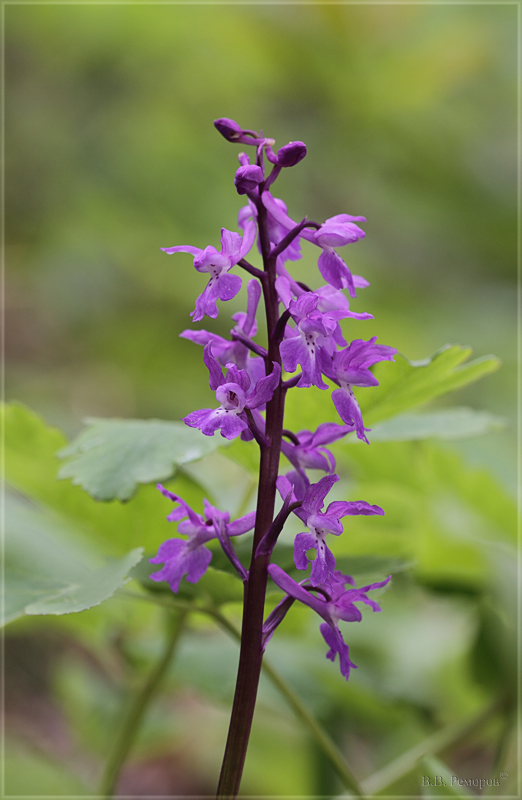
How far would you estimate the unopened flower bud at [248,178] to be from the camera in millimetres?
387

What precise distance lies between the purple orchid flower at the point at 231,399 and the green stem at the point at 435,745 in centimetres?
57

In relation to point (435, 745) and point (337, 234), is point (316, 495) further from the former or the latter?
point (435, 745)

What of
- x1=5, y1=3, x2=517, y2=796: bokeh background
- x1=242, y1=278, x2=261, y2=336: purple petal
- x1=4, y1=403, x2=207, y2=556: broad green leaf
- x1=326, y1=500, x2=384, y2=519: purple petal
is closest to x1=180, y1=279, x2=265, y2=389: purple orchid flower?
x1=242, y1=278, x2=261, y2=336: purple petal

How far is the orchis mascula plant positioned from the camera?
376 mm

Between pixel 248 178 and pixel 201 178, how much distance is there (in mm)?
2693

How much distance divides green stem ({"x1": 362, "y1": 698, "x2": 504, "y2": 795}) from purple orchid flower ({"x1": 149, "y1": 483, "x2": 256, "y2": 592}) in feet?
1.59

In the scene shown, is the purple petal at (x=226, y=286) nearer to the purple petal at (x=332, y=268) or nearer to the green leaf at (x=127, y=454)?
the purple petal at (x=332, y=268)

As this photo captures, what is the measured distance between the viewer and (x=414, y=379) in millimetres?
557

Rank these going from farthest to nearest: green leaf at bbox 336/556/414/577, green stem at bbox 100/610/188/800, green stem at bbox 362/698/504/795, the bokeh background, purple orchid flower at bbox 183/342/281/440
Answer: the bokeh background < green stem at bbox 362/698/504/795 < green stem at bbox 100/610/188/800 < green leaf at bbox 336/556/414/577 < purple orchid flower at bbox 183/342/281/440

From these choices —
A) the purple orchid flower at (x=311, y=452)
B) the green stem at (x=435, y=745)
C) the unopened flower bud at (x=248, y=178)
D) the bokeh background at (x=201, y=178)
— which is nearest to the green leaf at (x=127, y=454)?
the purple orchid flower at (x=311, y=452)

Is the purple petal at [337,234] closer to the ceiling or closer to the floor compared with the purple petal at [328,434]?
closer to the ceiling

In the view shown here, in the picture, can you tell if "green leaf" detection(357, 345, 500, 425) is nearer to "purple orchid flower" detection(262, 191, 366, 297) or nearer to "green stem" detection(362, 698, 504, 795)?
"purple orchid flower" detection(262, 191, 366, 297)

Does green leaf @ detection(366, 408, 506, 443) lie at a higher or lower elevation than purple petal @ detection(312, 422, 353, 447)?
higher

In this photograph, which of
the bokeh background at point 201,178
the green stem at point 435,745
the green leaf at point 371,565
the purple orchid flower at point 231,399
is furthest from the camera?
the bokeh background at point 201,178
